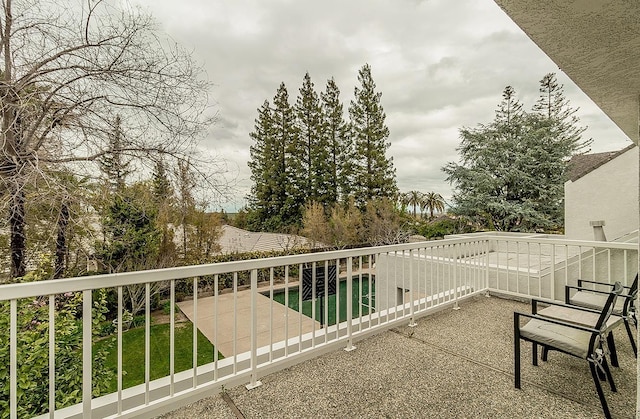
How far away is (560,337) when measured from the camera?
2211mm

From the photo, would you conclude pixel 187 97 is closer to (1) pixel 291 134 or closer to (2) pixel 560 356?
(2) pixel 560 356

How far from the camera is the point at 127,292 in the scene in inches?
308

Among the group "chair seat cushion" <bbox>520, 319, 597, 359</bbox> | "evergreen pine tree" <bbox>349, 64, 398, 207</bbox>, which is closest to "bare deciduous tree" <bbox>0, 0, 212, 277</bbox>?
"chair seat cushion" <bbox>520, 319, 597, 359</bbox>

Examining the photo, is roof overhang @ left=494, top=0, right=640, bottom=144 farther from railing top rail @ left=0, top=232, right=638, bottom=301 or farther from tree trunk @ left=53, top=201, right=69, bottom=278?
tree trunk @ left=53, top=201, right=69, bottom=278

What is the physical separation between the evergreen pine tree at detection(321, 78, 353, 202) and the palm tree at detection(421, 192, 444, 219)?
40.2ft

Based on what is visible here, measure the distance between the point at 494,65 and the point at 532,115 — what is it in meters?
7.52

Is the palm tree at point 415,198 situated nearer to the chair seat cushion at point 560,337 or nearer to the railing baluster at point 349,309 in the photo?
the railing baluster at point 349,309

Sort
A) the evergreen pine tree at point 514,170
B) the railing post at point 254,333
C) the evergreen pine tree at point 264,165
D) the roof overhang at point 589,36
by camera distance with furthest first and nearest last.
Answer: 1. the evergreen pine tree at point 264,165
2. the evergreen pine tree at point 514,170
3. the railing post at point 254,333
4. the roof overhang at point 589,36

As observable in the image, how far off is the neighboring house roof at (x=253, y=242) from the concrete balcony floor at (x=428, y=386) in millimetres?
8879

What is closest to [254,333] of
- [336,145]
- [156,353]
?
[156,353]

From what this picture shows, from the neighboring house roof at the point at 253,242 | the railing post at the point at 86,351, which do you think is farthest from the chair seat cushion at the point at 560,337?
the neighboring house roof at the point at 253,242

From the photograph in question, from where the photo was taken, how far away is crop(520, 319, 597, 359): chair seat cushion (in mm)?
2090

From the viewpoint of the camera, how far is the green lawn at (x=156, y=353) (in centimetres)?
523

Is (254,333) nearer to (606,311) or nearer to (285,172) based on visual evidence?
(606,311)
